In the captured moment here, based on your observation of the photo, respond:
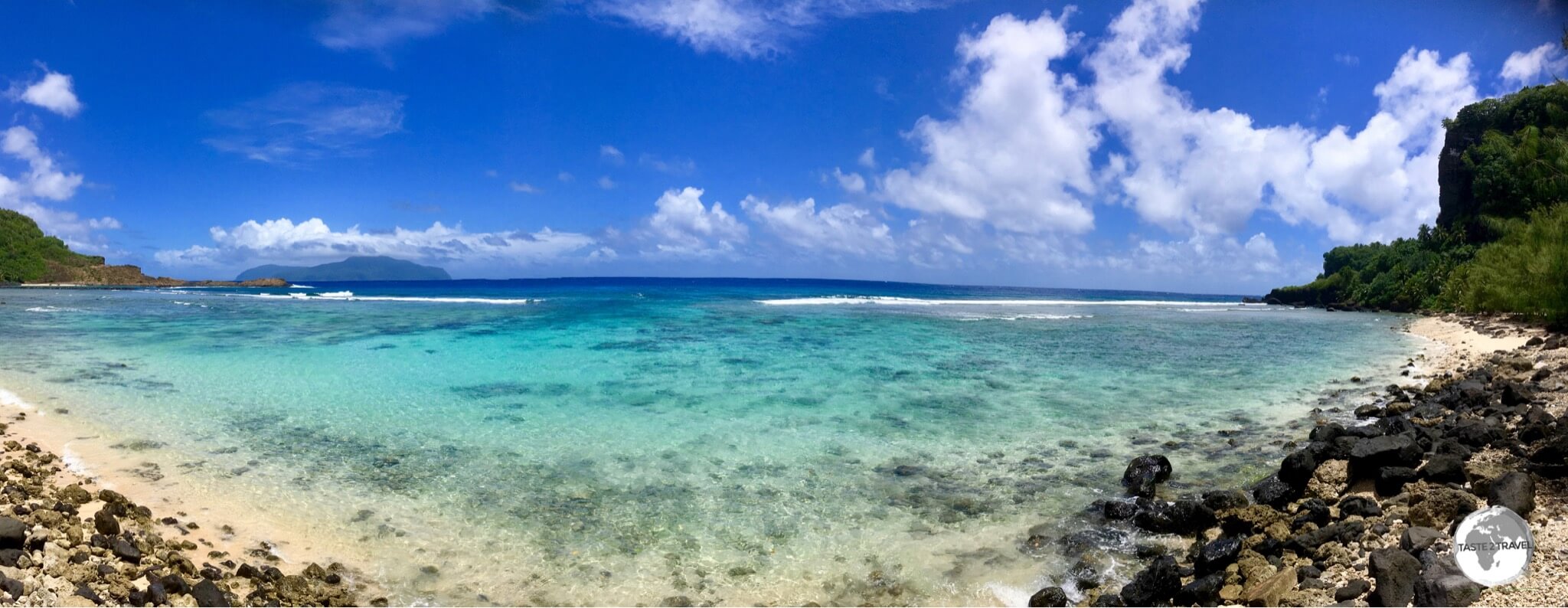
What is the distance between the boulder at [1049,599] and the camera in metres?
5.56

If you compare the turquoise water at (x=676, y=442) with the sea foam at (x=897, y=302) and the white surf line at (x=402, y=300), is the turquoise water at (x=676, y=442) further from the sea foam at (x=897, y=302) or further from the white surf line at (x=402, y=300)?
the sea foam at (x=897, y=302)

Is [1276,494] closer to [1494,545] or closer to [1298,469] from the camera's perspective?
[1298,469]

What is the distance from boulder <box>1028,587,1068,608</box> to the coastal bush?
58.5 feet

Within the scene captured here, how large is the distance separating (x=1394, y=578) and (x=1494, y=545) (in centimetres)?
71

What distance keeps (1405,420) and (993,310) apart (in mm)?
41150

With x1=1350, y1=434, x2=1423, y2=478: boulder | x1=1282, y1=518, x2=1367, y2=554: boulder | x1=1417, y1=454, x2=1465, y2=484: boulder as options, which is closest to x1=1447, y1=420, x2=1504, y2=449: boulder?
x1=1350, y1=434, x2=1423, y2=478: boulder

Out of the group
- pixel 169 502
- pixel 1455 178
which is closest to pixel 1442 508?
pixel 169 502

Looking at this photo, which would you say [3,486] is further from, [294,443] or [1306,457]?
[1306,457]

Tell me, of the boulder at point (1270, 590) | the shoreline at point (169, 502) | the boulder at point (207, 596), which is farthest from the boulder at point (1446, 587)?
the boulder at point (207, 596)

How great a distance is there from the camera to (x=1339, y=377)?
654 inches

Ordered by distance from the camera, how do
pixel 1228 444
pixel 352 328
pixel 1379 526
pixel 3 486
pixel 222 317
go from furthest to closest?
pixel 222 317
pixel 352 328
pixel 1228 444
pixel 3 486
pixel 1379 526

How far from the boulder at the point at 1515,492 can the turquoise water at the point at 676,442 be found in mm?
3238

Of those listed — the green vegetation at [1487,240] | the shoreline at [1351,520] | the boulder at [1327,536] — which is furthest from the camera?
the green vegetation at [1487,240]

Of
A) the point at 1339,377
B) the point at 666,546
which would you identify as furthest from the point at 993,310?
the point at 666,546
